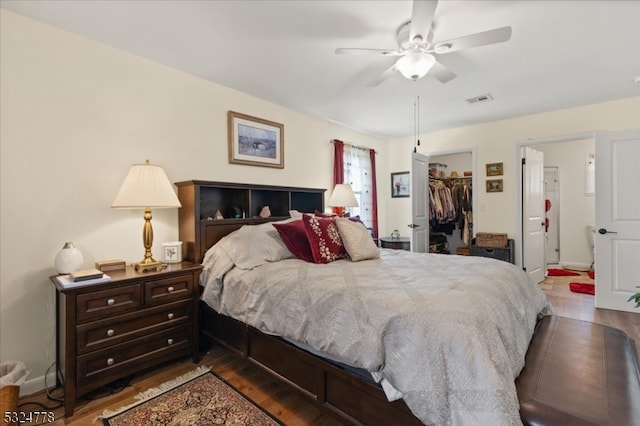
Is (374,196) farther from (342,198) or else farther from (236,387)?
(236,387)

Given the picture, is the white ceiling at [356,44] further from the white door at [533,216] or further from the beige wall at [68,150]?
the white door at [533,216]

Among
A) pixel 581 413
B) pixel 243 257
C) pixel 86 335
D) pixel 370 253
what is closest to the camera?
pixel 581 413

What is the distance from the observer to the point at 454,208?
568 cm

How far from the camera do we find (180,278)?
230 cm

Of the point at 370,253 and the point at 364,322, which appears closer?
the point at 364,322

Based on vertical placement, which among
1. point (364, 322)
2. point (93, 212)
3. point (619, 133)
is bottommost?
point (364, 322)

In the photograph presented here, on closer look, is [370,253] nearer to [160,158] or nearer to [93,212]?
[160,158]

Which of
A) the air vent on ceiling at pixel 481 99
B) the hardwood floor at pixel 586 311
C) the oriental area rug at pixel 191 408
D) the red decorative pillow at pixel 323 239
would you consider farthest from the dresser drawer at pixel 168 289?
the hardwood floor at pixel 586 311

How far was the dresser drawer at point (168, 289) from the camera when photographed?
83.4 inches

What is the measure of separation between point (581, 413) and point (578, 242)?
6172 mm

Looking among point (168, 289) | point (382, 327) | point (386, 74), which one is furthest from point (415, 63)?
point (168, 289)

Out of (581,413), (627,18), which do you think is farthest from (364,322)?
(627,18)

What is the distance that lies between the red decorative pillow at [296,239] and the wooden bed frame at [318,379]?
2.25 ft

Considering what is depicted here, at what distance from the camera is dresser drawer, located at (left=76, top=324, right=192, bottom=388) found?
1867 mm
